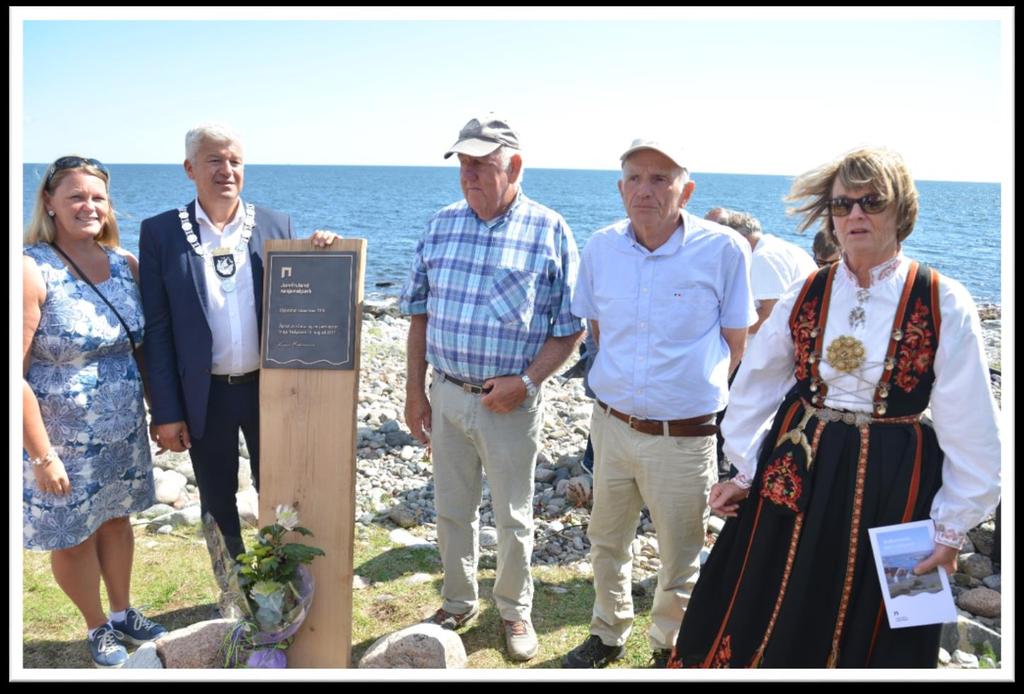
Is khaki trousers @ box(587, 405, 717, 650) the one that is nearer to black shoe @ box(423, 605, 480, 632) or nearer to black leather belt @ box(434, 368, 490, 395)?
black leather belt @ box(434, 368, 490, 395)

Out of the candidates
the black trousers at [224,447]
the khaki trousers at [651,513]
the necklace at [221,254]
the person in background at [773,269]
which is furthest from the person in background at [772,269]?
the necklace at [221,254]

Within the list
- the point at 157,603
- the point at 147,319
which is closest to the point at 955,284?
the point at 147,319

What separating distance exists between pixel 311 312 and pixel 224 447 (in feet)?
2.94

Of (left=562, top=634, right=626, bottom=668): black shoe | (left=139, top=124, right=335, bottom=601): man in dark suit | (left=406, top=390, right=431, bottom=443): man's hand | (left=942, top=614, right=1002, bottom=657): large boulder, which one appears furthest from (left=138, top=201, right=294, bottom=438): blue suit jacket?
(left=942, top=614, right=1002, bottom=657): large boulder

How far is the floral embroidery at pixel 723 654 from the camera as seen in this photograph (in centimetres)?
314

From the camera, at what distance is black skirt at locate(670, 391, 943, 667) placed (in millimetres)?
2850

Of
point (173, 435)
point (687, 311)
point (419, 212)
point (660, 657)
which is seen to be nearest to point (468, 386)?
point (687, 311)

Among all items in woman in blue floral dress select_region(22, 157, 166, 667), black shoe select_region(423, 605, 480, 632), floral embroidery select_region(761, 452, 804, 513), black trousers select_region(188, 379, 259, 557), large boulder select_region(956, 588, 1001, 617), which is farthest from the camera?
large boulder select_region(956, 588, 1001, 617)

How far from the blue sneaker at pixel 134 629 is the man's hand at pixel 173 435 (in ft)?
3.37

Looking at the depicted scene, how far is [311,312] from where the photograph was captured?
12.6 feet

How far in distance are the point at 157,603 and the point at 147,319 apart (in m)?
1.91

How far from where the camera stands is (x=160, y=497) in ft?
21.1

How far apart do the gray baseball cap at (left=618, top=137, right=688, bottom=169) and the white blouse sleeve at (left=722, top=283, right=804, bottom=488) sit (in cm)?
75

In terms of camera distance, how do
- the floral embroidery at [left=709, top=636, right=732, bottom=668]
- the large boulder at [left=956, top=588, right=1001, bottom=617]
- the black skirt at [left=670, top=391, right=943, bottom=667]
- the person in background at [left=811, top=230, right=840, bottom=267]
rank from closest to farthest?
the black skirt at [left=670, top=391, right=943, bottom=667] → the floral embroidery at [left=709, top=636, right=732, bottom=668] → the large boulder at [left=956, top=588, right=1001, bottom=617] → the person in background at [left=811, top=230, right=840, bottom=267]
